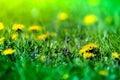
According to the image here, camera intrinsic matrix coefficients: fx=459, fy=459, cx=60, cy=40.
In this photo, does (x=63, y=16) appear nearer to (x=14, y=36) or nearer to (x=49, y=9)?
(x=49, y=9)

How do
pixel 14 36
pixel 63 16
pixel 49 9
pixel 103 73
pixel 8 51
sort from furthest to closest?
pixel 49 9, pixel 63 16, pixel 14 36, pixel 8 51, pixel 103 73

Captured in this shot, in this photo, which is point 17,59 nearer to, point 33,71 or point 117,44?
point 33,71

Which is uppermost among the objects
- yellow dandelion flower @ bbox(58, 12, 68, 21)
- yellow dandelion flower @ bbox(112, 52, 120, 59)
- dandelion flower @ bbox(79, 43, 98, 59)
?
yellow dandelion flower @ bbox(58, 12, 68, 21)

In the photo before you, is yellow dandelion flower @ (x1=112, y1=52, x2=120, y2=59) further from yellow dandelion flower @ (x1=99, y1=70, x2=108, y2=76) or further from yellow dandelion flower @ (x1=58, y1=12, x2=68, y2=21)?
yellow dandelion flower @ (x1=58, y1=12, x2=68, y2=21)

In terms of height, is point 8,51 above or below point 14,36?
below

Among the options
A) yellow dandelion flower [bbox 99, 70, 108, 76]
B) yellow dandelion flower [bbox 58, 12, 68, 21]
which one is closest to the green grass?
yellow dandelion flower [bbox 99, 70, 108, 76]

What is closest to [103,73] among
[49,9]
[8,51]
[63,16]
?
[8,51]

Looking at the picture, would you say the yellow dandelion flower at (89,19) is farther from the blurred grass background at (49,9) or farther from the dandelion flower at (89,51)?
the dandelion flower at (89,51)

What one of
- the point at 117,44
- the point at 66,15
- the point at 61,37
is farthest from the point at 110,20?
the point at 117,44

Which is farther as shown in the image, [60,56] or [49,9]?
[49,9]
